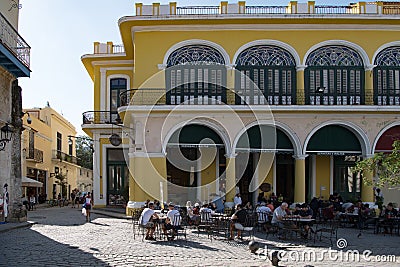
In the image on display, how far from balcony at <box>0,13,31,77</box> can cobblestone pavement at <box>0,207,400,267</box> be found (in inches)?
239

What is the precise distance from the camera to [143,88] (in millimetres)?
21172

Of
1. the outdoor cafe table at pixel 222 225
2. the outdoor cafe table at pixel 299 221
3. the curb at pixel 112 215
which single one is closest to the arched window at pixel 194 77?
the curb at pixel 112 215

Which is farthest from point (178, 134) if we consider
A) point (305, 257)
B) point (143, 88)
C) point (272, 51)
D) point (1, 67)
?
point (305, 257)

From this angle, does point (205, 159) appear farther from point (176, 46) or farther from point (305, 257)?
point (305, 257)

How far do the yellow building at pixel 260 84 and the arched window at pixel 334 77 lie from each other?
0.04 meters

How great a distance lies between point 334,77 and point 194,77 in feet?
20.4

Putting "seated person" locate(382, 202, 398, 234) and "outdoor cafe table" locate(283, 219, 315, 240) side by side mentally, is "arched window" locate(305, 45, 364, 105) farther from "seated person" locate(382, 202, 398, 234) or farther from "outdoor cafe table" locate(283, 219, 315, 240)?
"outdoor cafe table" locate(283, 219, 315, 240)

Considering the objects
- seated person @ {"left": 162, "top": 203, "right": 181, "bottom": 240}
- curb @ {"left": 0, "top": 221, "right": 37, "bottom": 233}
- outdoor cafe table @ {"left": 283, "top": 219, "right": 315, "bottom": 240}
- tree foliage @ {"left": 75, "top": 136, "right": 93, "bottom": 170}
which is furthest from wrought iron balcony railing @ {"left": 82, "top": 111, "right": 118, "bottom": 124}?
tree foliage @ {"left": 75, "top": 136, "right": 93, "bottom": 170}

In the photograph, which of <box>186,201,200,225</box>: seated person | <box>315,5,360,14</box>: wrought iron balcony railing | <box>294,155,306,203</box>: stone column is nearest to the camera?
<box>186,201,200,225</box>: seated person

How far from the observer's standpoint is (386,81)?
70.7 feet

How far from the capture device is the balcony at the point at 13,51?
669 inches

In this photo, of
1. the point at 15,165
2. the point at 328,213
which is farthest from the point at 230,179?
the point at 15,165

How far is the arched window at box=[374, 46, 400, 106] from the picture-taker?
21516 millimetres

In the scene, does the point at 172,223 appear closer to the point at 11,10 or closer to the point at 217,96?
the point at 217,96
